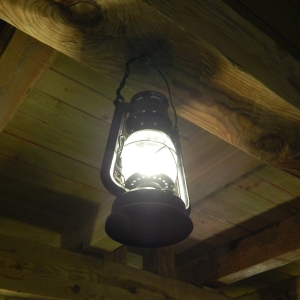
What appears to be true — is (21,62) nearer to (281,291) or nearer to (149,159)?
(149,159)

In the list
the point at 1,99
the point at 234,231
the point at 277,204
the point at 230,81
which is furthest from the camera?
the point at 234,231

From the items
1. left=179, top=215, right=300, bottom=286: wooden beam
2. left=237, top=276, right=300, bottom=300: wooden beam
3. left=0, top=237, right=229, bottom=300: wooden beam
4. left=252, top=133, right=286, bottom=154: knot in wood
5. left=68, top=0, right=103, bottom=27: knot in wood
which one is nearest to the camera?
left=68, top=0, right=103, bottom=27: knot in wood

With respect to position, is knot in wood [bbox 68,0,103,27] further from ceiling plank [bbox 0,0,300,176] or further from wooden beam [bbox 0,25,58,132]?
wooden beam [bbox 0,25,58,132]

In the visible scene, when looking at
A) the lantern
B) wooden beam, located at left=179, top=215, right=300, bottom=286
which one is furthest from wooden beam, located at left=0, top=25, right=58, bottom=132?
wooden beam, located at left=179, top=215, right=300, bottom=286

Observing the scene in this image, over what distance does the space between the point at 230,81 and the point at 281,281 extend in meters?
2.08

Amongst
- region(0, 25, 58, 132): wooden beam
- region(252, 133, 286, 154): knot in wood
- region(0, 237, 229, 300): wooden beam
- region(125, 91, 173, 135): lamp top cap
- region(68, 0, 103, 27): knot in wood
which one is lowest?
region(0, 237, 229, 300): wooden beam

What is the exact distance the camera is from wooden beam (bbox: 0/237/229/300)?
148cm

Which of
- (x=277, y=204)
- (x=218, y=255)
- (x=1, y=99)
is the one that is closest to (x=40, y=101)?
(x=1, y=99)

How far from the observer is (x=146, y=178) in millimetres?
846

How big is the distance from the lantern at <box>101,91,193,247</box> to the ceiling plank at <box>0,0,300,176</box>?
0.33 ft

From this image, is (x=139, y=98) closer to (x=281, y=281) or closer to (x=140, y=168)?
(x=140, y=168)

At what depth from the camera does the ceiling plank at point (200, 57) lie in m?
0.80

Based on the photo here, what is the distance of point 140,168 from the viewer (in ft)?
2.82

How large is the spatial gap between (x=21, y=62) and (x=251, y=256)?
5.13 feet
